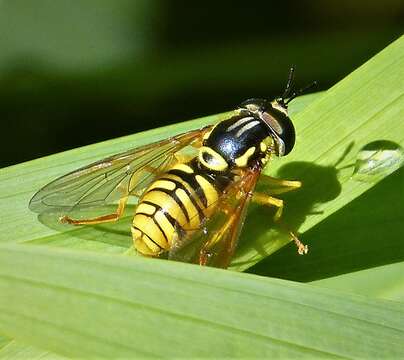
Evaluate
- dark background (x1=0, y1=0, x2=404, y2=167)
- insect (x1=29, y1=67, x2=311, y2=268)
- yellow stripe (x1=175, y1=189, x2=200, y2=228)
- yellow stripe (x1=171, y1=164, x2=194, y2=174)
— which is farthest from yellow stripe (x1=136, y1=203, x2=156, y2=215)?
dark background (x1=0, y1=0, x2=404, y2=167)

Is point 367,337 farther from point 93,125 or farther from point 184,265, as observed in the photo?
point 93,125

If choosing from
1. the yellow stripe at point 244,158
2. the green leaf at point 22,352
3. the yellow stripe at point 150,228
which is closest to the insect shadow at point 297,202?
the yellow stripe at point 244,158

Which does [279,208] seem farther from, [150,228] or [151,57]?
[151,57]

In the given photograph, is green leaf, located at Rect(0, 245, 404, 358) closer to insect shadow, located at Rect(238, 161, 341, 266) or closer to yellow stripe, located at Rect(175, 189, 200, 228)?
insect shadow, located at Rect(238, 161, 341, 266)

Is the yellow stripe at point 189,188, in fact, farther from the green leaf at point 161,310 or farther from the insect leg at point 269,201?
the green leaf at point 161,310

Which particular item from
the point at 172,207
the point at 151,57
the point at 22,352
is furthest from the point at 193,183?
the point at 151,57

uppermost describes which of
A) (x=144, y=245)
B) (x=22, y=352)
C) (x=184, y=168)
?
(x=184, y=168)
